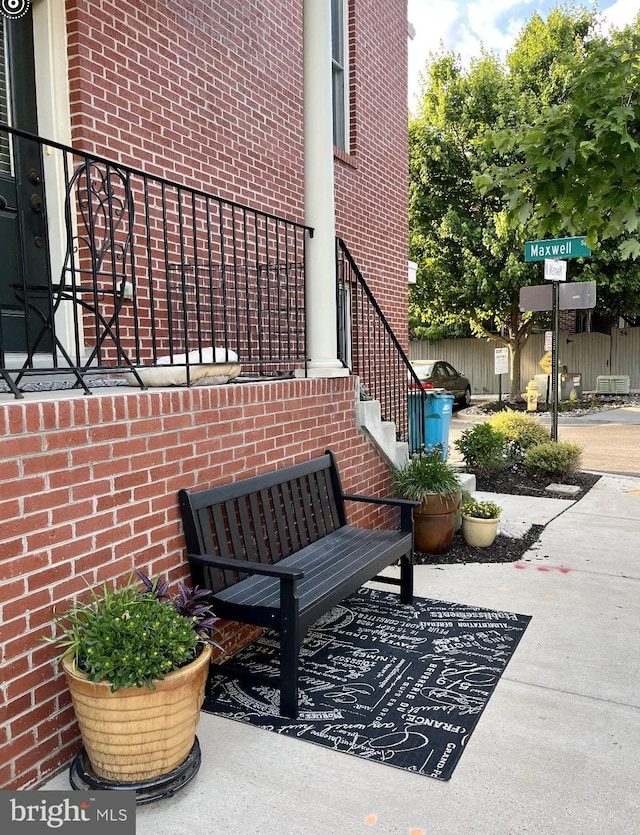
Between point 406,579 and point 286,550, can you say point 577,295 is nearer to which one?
point 406,579

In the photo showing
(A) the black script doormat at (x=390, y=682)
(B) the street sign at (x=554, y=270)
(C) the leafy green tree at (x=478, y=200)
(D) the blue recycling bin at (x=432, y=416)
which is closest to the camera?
(A) the black script doormat at (x=390, y=682)

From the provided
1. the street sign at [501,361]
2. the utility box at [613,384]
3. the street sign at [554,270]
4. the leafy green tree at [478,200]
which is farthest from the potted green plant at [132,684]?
the utility box at [613,384]

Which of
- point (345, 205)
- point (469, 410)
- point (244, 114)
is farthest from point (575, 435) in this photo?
point (244, 114)

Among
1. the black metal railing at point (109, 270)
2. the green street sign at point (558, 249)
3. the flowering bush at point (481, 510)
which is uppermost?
the green street sign at point (558, 249)

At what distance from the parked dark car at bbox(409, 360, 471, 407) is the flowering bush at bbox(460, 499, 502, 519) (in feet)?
37.1

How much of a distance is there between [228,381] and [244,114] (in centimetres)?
267

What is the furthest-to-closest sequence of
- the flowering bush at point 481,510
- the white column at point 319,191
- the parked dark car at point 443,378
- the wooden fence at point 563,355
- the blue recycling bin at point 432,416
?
1. the wooden fence at point 563,355
2. the parked dark car at point 443,378
3. the blue recycling bin at point 432,416
4. the flowering bush at point 481,510
5. the white column at point 319,191

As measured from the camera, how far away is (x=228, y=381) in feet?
12.7

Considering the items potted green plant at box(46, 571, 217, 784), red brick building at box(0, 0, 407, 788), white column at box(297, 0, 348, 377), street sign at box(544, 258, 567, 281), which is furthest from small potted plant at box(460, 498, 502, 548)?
street sign at box(544, 258, 567, 281)

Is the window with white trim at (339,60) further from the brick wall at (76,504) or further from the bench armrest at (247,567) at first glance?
the bench armrest at (247,567)

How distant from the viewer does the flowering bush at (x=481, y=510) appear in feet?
18.4

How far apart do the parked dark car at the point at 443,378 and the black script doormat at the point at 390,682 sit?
43.1 feet

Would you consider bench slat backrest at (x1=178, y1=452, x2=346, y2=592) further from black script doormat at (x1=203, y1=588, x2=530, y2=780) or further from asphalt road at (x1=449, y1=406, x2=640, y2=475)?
asphalt road at (x1=449, y1=406, x2=640, y2=475)

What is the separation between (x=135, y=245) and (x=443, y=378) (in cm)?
1447
